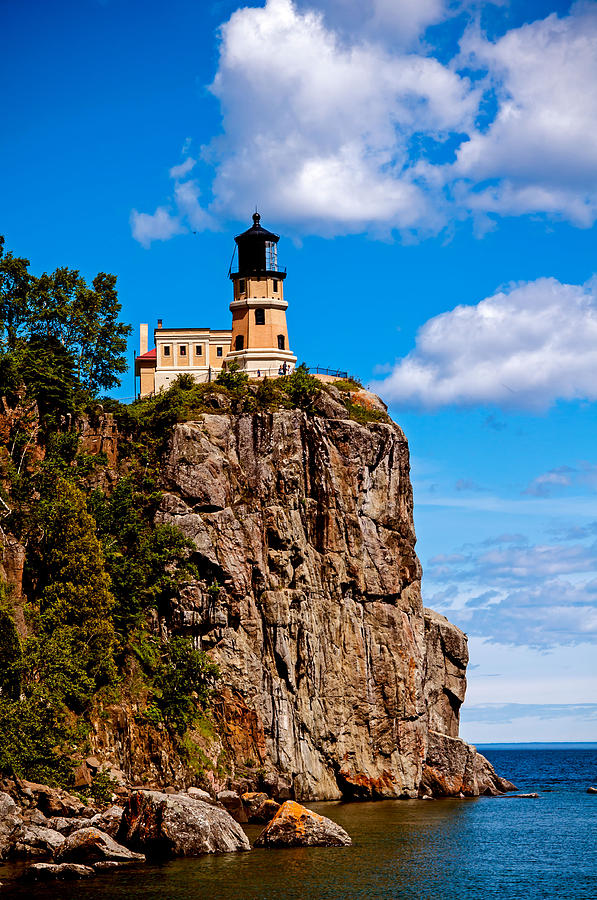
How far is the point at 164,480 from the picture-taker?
3081 inches

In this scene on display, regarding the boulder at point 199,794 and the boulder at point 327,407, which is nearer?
the boulder at point 199,794

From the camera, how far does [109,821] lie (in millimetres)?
51562

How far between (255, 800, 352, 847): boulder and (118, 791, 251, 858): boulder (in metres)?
2.50

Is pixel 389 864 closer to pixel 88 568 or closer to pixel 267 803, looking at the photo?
pixel 267 803

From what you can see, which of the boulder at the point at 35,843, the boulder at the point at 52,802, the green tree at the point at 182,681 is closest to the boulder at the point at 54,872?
the boulder at the point at 35,843

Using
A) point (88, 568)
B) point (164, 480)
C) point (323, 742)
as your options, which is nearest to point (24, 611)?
point (88, 568)

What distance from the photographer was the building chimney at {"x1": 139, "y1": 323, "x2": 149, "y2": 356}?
102 m

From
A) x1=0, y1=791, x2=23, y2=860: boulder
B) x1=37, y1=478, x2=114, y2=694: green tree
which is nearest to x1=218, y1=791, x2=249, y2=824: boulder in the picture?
x1=37, y1=478, x2=114, y2=694: green tree

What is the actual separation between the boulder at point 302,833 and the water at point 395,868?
0.95m

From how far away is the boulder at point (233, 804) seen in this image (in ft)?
214

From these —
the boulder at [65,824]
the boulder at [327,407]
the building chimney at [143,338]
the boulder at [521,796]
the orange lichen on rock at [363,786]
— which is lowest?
the boulder at [521,796]

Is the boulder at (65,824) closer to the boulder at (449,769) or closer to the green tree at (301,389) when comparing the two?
the boulder at (449,769)

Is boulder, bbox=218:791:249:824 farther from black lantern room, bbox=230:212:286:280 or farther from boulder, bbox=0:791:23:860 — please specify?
black lantern room, bbox=230:212:286:280

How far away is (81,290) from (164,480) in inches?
666
